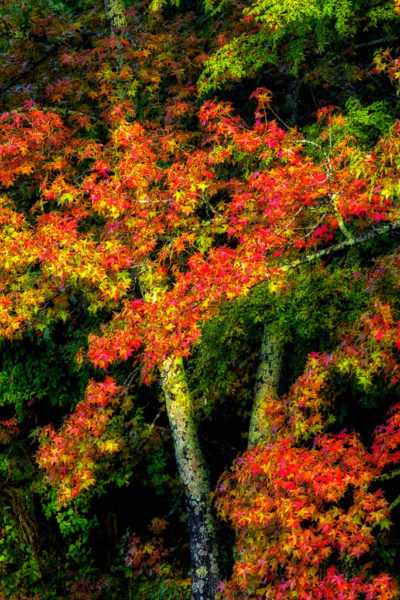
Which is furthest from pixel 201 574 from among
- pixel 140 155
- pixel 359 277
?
pixel 140 155

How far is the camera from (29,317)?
650cm

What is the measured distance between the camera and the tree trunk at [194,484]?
7.41m

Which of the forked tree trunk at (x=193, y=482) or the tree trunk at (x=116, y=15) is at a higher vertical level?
the tree trunk at (x=116, y=15)

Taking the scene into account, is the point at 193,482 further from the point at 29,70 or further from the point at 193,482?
the point at 29,70

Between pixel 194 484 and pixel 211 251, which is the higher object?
pixel 211 251

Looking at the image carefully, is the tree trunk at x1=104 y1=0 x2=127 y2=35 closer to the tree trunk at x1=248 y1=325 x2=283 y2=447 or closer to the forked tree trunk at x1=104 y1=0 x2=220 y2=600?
the forked tree trunk at x1=104 y1=0 x2=220 y2=600

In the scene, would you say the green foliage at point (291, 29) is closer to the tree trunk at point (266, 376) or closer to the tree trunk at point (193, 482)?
the tree trunk at point (193, 482)

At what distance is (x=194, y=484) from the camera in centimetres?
756

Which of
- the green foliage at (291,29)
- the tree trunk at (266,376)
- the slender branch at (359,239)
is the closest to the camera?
the slender branch at (359,239)

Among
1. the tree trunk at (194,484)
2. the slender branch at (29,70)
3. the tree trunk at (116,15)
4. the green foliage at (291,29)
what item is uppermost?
the tree trunk at (116,15)

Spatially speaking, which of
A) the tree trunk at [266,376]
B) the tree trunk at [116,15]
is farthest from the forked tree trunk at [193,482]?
the tree trunk at [266,376]

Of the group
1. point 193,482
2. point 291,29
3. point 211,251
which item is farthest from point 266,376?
point 291,29

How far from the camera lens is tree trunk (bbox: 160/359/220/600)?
741cm

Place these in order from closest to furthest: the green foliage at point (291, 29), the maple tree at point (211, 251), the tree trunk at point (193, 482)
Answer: the maple tree at point (211, 251) < the green foliage at point (291, 29) < the tree trunk at point (193, 482)
